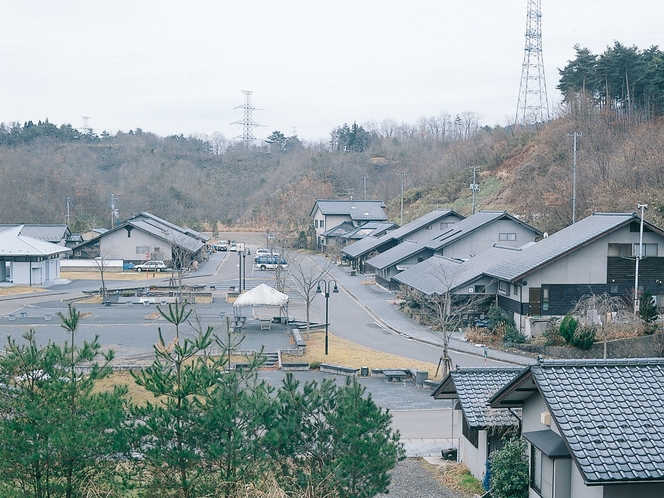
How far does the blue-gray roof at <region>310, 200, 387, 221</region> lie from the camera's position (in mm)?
59438

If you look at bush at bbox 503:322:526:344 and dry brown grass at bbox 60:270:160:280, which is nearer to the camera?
bush at bbox 503:322:526:344

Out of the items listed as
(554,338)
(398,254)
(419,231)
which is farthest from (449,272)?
(419,231)

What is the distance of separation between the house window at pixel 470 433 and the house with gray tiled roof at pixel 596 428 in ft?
8.68

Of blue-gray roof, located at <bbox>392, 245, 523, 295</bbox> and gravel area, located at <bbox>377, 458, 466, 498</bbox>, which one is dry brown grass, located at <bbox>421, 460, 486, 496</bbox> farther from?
blue-gray roof, located at <bbox>392, 245, 523, 295</bbox>

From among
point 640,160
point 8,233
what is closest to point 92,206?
point 8,233

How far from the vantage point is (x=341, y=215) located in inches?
2351

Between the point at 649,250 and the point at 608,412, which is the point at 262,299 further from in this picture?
the point at 608,412

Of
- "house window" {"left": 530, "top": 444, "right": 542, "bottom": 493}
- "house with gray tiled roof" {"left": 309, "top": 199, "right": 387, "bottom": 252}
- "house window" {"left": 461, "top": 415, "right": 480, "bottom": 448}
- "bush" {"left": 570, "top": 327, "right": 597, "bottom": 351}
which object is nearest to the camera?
"house window" {"left": 530, "top": 444, "right": 542, "bottom": 493}

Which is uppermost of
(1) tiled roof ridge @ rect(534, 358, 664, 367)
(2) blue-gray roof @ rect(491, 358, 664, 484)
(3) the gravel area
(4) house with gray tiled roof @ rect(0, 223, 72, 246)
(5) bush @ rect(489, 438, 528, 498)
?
(4) house with gray tiled roof @ rect(0, 223, 72, 246)

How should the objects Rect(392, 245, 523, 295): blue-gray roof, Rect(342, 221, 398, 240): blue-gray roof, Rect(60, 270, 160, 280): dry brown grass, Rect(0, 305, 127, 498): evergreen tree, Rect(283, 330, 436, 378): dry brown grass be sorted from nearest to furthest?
1. Rect(0, 305, 127, 498): evergreen tree
2. Rect(283, 330, 436, 378): dry brown grass
3. Rect(392, 245, 523, 295): blue-gray roof
4. Rect(60, 270, 160, 280): dry brown grass
5. Rect(342, 221, 398, 240): blue-gray roof

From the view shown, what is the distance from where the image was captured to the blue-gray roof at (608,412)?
6.44m

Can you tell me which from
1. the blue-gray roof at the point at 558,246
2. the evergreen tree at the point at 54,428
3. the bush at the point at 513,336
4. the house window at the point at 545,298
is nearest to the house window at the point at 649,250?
the blue-gray roof at the point at 558,246

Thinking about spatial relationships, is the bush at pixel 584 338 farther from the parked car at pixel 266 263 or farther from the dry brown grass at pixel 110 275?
the dry brown grass at pixel 110 275

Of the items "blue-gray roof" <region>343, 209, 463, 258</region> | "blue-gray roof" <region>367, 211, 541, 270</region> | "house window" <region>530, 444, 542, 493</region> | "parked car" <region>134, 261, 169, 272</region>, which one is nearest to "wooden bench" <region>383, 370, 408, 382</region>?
"house window" <region>530, 444, 542, 493</region>
